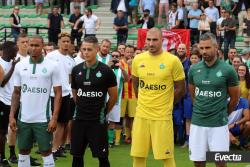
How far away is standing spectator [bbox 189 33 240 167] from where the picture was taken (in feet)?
30.5

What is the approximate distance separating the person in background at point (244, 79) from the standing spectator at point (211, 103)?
4.27 meters

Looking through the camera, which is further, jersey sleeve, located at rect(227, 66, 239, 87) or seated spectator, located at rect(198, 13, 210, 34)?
seated spectator, located at rect(198, 13, 210, 34)

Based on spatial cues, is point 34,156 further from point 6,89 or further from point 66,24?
point 66,24

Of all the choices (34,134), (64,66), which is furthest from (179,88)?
(64,66)

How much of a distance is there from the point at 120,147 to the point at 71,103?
1699 millimetres

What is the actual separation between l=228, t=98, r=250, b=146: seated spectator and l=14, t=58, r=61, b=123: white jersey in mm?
4723

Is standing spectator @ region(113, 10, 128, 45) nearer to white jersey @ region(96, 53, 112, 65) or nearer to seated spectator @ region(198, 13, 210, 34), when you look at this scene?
seated spectator @ region(198, 13, 210, 34)

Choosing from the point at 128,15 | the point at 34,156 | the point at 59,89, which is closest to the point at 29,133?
the point at 59,89

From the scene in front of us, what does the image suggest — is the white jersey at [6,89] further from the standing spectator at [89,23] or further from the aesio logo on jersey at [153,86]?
the standing spectator at [89,23]

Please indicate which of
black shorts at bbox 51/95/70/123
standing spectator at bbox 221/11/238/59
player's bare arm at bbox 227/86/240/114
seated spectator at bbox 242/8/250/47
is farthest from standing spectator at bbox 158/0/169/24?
player's bare arm at bbox 227/86/240/114

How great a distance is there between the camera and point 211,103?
932 centimetres

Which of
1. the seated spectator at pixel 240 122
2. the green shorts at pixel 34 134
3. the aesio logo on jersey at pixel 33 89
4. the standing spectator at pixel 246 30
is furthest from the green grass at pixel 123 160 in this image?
the standing spectator at pixel 246 30

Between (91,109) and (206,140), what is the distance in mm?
1680

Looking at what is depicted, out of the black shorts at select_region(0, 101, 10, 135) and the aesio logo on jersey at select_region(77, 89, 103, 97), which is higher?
the aesio logo on jersey at select_region(77, 89, 103, 97)
